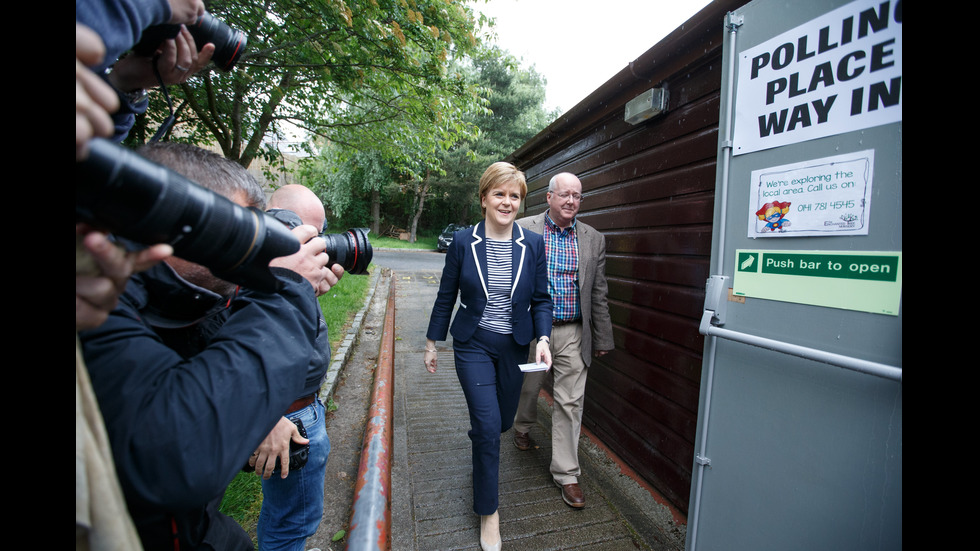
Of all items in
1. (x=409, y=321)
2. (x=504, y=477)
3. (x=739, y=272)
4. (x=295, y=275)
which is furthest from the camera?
(x=409, y=321)

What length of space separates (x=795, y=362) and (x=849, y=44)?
1.15 m

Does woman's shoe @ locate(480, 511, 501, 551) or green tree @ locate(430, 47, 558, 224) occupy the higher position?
green tree @ locate(430, 47, 558, 224)

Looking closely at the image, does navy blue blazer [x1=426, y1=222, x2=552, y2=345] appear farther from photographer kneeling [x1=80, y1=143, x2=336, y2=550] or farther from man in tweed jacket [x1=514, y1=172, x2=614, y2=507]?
photographer kneeling [x1=80, y1=143, x2=336, y2=550]

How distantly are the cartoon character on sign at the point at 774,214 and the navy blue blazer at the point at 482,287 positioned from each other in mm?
1279

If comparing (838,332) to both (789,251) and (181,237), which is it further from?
(181,237)

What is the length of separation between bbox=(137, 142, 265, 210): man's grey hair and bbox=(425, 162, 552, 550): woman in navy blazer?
1.54 m

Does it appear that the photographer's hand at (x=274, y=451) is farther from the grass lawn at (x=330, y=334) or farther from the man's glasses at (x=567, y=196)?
the man's glasses at (x=567, y=196)

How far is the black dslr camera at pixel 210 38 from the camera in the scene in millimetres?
1109

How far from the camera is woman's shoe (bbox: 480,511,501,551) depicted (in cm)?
225

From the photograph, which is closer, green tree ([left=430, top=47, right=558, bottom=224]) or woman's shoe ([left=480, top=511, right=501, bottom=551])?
woman's shoe ([left=480, top=511, right=501, bottom=551])

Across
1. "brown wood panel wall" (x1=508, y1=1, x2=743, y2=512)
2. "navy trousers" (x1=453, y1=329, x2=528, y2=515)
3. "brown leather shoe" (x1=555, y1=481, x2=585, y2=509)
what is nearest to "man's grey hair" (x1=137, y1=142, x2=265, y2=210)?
"navy trousers" (x1=453, y1=329, x2=528, y2=515)
